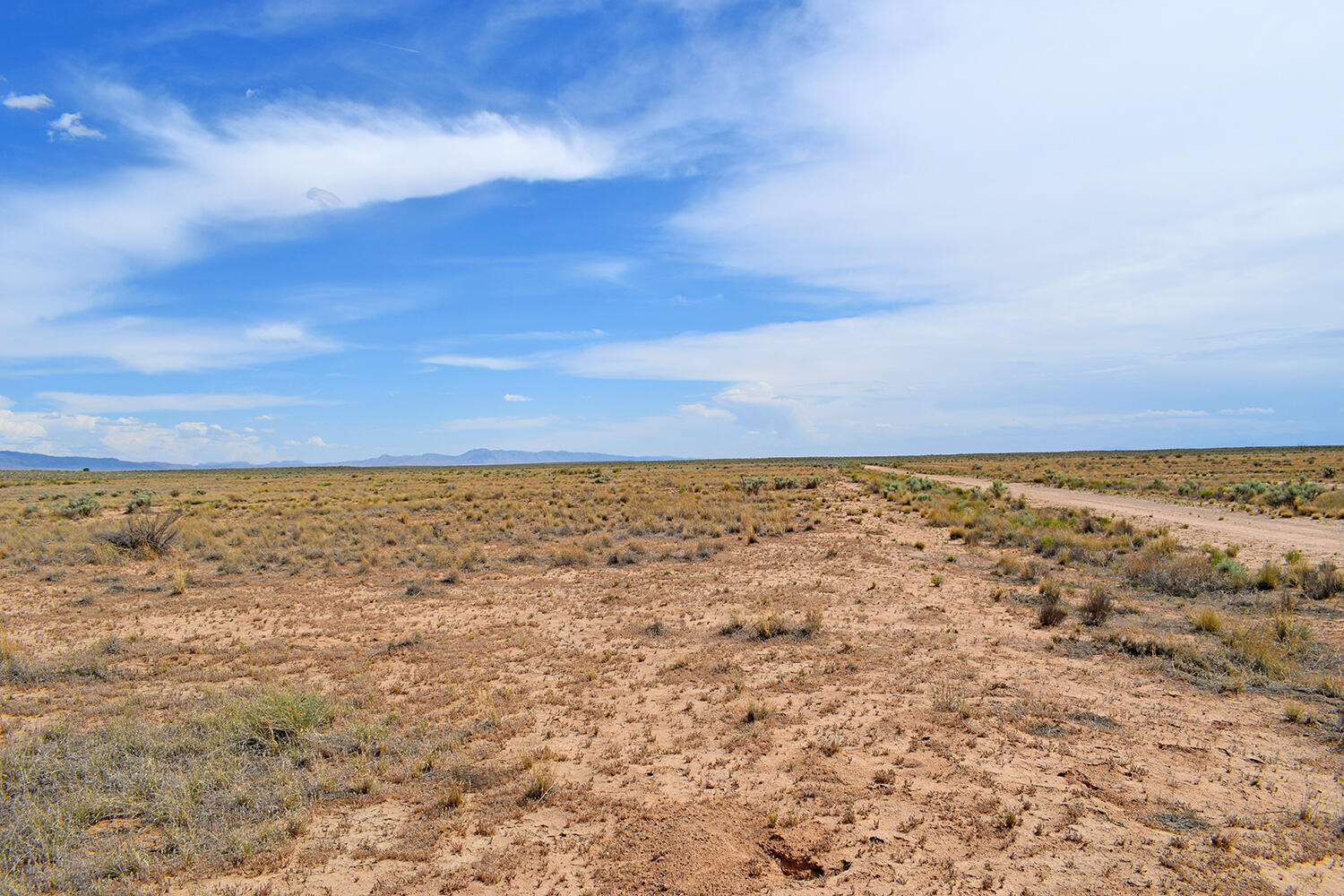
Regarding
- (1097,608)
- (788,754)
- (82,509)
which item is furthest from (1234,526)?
(82,509)

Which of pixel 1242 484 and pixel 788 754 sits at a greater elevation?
pixel 1242 484

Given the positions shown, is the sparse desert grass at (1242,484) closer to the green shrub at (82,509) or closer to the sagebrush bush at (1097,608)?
the sagebrush bush at (1097,608)

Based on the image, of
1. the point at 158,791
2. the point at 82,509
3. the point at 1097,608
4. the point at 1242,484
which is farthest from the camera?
the point at 1242,484

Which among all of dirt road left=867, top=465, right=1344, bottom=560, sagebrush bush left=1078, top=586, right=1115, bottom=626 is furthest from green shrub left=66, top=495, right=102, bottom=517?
dirt road left=867, top=465, right=1344, bottom=560

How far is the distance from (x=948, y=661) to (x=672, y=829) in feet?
18.0

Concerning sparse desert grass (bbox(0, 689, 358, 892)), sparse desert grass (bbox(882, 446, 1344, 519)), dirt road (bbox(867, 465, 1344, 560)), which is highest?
sparse desert grass (bbox(882, 446, 1344, 519))

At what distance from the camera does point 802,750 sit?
6672mm

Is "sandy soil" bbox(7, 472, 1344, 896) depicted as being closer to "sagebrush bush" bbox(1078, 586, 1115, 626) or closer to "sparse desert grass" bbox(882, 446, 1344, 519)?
"sagebrush bush" bbox(1078, 586, 1115, 626)

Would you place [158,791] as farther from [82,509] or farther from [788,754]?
[82,509]

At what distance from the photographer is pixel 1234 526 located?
2103cm

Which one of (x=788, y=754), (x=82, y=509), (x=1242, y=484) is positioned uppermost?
(x=82, y=509)

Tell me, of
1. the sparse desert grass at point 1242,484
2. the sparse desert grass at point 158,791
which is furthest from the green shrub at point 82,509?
the sparse desert grass at point 1242,484

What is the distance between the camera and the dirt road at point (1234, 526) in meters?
16.8

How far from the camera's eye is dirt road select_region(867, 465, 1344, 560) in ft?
55.2
